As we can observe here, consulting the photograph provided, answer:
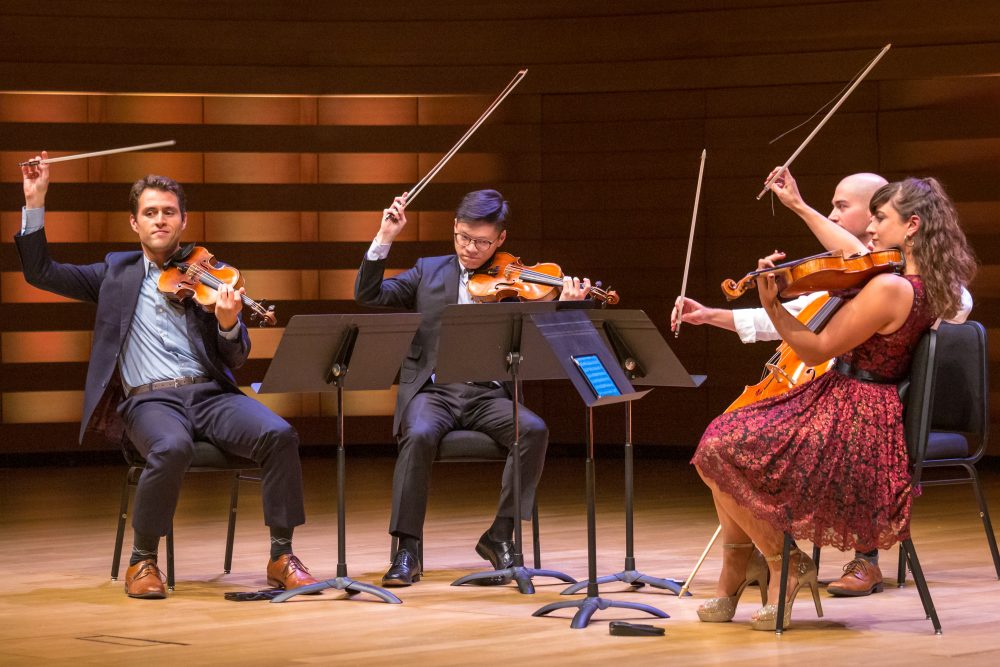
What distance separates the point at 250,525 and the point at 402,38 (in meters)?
3.51

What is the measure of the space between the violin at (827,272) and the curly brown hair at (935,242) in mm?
97

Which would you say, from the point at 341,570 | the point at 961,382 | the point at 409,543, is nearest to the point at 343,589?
the point at 341,570

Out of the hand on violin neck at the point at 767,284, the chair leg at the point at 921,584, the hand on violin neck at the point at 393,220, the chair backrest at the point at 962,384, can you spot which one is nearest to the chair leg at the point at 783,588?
the chair leg at the point at 921,584

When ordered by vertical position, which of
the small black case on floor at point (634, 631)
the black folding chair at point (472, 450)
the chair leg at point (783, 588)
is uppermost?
the black folding chair at point (472, 450)

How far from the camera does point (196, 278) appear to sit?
451cm

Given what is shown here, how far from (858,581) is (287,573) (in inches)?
64.4

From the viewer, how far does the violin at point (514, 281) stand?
15.4 ft

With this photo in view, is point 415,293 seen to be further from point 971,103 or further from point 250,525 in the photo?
point 971,103

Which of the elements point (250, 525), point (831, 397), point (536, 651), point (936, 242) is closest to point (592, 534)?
point (536, 651)

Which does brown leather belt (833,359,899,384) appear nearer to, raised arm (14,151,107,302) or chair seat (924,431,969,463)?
chair seat (924,431,969,463)

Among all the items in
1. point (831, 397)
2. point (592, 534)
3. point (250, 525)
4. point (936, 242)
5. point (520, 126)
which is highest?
point (520, 126)

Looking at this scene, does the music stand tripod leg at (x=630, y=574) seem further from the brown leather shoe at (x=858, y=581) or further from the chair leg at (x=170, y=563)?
the chair leg at (x=170, y=563)

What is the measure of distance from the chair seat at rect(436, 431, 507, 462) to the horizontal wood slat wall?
12.2ft

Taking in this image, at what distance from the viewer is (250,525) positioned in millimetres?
5879
